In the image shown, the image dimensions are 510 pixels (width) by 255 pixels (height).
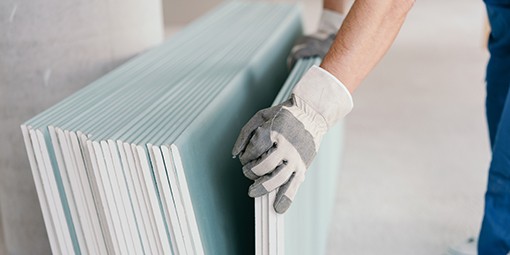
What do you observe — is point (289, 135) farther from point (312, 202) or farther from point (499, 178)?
point (499, 178)

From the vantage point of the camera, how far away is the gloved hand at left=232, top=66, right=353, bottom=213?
1244 mm

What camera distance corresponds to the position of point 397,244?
2.40 m

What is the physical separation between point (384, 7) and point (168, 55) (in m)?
0.93

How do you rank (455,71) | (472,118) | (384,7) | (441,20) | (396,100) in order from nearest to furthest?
(384,7), (472,118), (396,100), (455,71), (441,20)

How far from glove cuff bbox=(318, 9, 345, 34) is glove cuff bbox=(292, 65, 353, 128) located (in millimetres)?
1087

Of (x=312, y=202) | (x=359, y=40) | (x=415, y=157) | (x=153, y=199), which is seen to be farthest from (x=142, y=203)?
(x=415, y=157)

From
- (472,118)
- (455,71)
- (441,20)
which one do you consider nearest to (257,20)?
(472,118)

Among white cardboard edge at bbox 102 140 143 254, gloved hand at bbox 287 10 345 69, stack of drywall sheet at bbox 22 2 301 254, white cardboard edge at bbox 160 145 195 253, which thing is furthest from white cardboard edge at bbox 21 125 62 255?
gloved hand at bbox 287 10 345 69

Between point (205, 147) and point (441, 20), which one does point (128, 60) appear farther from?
point (441, 20)

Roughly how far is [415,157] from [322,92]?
6.65 feet

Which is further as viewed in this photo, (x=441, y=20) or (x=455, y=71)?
(x=441, y=20)

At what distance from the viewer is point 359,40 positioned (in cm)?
137

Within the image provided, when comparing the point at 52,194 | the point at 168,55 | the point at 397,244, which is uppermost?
the point at 168,55

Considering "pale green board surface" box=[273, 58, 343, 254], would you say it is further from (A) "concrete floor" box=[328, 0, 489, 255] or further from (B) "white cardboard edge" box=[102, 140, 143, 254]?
(B) "white cardboard edge" box=[102, 140, 143, 254]
